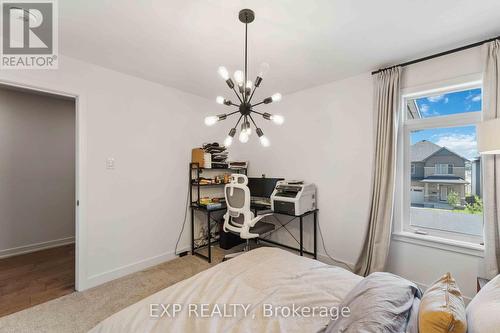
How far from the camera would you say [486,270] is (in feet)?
6.15

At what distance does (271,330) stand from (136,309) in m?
0.67

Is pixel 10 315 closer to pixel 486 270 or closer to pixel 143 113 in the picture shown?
pixel 143 113

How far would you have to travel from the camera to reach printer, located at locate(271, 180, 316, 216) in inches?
110

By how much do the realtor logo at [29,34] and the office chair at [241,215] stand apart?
2.21 m

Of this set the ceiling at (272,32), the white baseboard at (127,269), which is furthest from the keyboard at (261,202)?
the ceiling at (272,32)

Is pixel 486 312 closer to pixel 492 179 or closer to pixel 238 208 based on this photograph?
pixel 492 179

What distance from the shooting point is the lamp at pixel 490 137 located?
4.93ft

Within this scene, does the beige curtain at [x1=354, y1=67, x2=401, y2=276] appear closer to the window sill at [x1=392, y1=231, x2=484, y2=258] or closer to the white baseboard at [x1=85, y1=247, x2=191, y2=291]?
the window sill at [x1=392, y1=231, x2=484, y2=258]

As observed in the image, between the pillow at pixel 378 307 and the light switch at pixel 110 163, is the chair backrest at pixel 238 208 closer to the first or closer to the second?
the light switch at pixel 110 163

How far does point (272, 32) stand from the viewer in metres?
1.85

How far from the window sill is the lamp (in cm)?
99

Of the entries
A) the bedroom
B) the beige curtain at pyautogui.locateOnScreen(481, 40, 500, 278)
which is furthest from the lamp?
the beige curtain at pyautogui.locateOnScreen(481, 40, 500, 278)

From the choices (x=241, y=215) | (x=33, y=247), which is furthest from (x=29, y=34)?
(x=33, y=247)

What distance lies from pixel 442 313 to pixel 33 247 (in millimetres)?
4817
